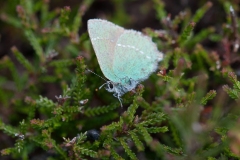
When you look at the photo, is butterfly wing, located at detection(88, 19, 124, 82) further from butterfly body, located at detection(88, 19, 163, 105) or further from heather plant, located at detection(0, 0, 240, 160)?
heather plant, located at detection(0, 0, 240, 160)

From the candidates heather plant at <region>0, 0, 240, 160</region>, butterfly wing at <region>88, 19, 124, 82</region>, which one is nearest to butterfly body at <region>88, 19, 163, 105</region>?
butterfly wing at <region>88, 19, 124, 82</region>

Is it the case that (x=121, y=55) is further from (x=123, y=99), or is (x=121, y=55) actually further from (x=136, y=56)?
(x=123, y=99)

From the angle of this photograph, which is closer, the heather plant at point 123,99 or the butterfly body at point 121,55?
the heather plant at point 123,99

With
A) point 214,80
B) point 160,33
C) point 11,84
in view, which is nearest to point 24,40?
point 11,84

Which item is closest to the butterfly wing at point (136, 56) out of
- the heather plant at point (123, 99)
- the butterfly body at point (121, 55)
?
the butterfly body at point (121, 55)

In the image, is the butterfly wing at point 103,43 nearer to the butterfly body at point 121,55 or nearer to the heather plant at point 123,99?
the butterfly body at point 121,55

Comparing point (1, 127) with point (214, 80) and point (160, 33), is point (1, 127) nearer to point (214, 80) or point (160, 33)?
point (160, 33)
